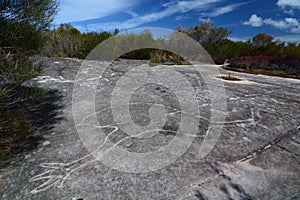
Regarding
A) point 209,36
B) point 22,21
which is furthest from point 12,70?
point 209,36

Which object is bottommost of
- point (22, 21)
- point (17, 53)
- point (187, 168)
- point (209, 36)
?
point (187, 168)

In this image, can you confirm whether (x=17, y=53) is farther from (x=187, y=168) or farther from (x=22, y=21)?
(x=187, y=168)

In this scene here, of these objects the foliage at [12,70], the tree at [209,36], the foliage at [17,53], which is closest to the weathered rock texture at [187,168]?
the foliage at [17,53]

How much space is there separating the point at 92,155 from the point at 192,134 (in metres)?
1.07

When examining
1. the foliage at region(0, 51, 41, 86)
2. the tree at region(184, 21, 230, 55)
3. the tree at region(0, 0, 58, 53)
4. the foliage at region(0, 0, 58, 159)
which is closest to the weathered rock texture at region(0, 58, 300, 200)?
the foliage at region(0, 0, 58, 159)

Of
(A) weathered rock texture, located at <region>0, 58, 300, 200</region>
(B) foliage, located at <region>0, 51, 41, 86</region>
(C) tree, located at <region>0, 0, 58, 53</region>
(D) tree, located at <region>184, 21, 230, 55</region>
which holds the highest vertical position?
(D) tree, located at <region>184, 21, 230, 55</region>

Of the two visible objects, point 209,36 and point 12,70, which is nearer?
point 12,70

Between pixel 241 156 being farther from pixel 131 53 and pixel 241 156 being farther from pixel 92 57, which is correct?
pixel 131 53

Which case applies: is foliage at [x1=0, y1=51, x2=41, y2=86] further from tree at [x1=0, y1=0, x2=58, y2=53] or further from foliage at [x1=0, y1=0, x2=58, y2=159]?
tree at [x1=0, y1=0, x2=58, y2=53]

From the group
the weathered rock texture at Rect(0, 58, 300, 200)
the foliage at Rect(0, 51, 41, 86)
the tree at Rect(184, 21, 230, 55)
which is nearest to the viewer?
the weathered rock texture at Rect(0, 58, 300, 200)

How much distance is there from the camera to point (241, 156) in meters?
1.69

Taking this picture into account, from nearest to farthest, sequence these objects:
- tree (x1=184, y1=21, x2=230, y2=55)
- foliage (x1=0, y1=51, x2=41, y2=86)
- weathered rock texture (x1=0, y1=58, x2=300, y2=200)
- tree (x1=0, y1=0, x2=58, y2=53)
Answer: weathered rock texture (x1=0, y1=58, x2=300, y2=200)
foliage (x1=0, y1=51, x2=41, y2=86)
tree (x1=0, y1=0, x2=58, y2=53)
tree (x1=184, y1=21, x2=230, y2=55)

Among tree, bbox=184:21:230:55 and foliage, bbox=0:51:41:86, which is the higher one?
tree, bbox=184:21:230:55

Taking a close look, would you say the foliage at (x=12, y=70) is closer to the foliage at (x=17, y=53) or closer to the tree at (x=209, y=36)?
the foliage at (x=17, y=53)
